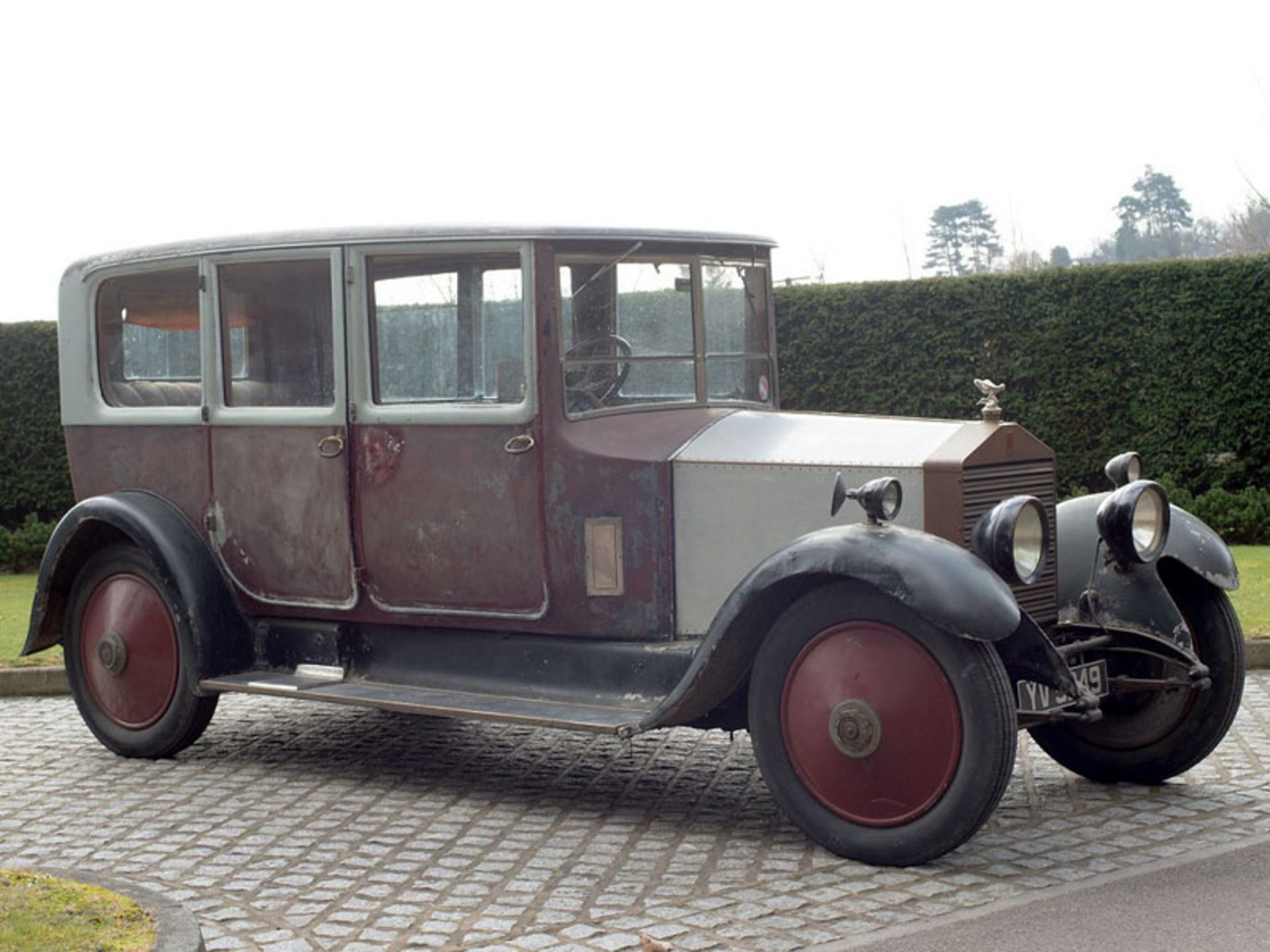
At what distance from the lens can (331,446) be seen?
6.79m

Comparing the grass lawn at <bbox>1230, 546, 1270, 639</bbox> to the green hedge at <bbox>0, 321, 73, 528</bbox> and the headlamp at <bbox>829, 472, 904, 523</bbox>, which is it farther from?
the green hedge at <bbox>0, 321, 73, 528</bbox>

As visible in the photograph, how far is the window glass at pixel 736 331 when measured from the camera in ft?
22.2

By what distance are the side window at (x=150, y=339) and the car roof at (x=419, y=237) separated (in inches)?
4.5

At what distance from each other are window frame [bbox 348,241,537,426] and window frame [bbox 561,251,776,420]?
0.11 metres

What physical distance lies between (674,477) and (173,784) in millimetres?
2355

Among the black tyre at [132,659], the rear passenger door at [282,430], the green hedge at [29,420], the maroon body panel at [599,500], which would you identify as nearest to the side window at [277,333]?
the rear passenger door at [282,430]

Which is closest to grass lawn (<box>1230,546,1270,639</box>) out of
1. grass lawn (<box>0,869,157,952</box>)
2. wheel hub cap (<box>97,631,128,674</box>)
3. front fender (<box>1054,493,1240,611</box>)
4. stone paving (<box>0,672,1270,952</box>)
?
stone paving (<box>0,672,1270,952</box>)

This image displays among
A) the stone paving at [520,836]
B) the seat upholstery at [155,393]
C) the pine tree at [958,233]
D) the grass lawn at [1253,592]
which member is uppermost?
the pine tree at [958,233]

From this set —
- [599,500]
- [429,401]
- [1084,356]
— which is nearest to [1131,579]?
[599,500]

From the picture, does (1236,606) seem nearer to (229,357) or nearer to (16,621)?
(229,357)

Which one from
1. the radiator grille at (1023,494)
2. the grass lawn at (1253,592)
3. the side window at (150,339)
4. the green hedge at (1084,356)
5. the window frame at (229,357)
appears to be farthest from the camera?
the green hedge at (1084,356)

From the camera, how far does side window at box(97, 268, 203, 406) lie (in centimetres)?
737

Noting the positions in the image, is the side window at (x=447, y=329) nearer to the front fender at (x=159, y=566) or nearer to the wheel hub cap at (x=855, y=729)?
the front fender at (x=159, y=566)

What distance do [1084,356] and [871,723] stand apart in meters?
10.3
